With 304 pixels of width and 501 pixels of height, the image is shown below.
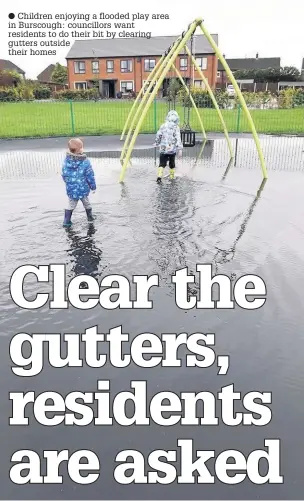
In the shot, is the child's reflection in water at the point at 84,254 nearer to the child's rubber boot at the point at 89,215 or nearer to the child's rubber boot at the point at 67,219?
the child's rubber boot at the point at 67,219

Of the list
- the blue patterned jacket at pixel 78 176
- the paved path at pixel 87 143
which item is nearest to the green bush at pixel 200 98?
the paved path at pixel 87 143

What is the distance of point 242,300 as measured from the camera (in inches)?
177

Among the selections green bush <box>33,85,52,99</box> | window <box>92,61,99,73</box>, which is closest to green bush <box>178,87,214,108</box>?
green bush <box>33,85,52,99</box>

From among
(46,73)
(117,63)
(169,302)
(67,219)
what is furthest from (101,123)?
(46,73)

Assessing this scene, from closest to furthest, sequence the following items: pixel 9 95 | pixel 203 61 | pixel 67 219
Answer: pixel 67 219 < pixel 9 95 < pixel 203 61

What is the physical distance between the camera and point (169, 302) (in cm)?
456

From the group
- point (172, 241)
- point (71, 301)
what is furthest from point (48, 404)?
point (172, 241)

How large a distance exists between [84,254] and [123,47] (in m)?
57.4

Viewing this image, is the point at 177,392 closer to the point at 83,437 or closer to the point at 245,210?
the point at 83,437

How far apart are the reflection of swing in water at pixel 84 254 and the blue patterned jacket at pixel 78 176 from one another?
2.02 feet

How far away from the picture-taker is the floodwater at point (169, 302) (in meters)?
2.89

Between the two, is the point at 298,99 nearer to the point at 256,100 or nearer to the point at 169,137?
the point at 256,100

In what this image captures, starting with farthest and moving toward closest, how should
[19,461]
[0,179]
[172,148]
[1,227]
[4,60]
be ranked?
[4,60]
[0,179]
[172,148]
[1,227]
[19,461]

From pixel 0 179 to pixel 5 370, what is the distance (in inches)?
296
